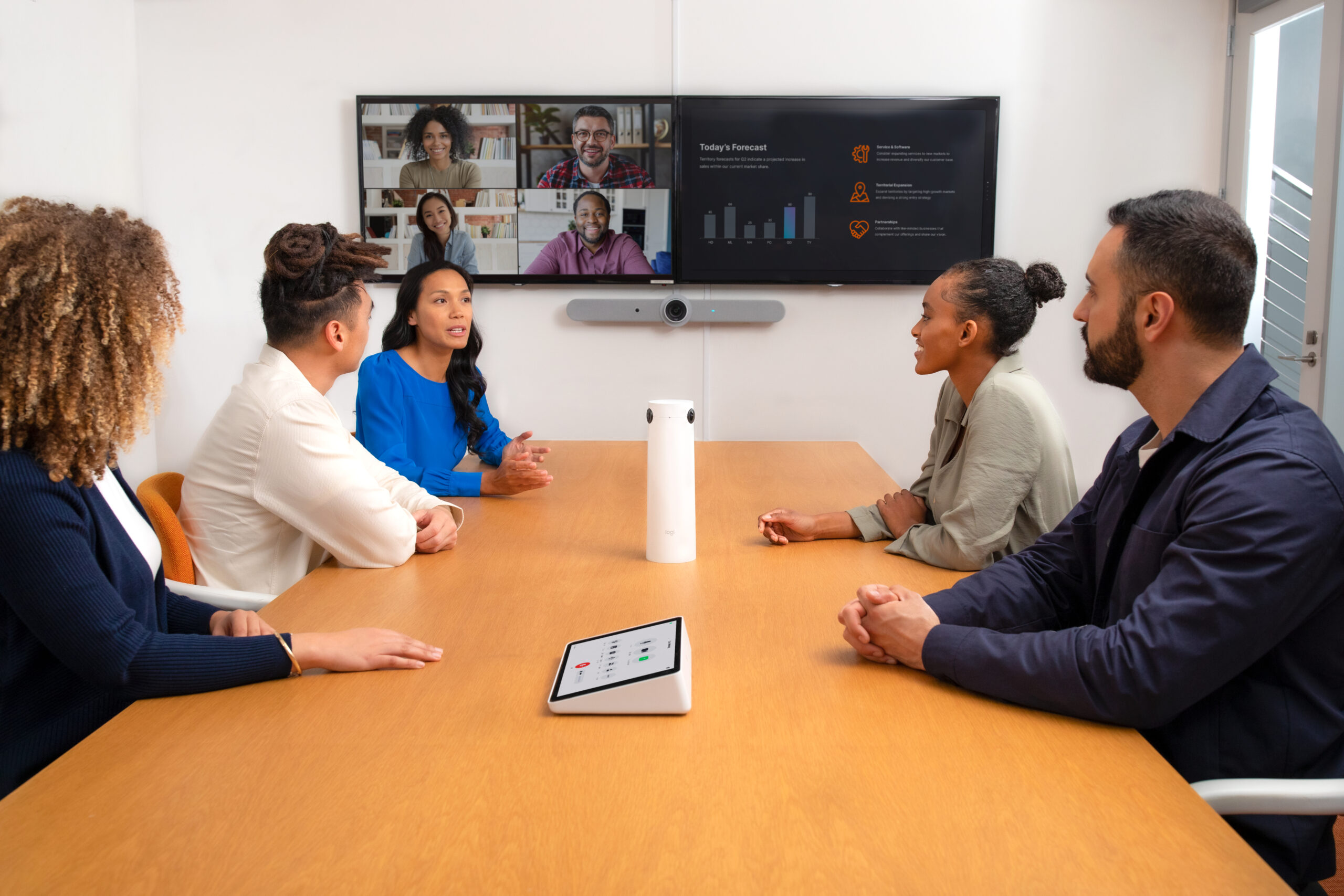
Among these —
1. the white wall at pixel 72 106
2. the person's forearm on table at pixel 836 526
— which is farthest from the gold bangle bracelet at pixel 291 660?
the white wall at pixel 72 106

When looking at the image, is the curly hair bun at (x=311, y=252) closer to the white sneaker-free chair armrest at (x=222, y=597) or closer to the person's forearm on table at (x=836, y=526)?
the white sneaker-free chair armrest at (x=222, y=597)

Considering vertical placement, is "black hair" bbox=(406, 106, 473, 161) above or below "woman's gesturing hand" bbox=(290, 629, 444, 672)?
above

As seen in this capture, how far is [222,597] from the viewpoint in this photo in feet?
5.50

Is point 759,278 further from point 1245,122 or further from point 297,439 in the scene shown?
point 297,439

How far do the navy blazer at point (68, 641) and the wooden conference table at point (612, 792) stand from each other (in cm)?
4

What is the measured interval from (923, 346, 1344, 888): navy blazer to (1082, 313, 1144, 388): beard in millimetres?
117

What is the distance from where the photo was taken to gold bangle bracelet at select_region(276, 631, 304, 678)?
116 centimetres

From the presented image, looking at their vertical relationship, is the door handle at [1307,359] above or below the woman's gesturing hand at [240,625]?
above

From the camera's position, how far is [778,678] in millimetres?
1164

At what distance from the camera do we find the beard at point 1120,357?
125 centimetres

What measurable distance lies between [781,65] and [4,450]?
324cm

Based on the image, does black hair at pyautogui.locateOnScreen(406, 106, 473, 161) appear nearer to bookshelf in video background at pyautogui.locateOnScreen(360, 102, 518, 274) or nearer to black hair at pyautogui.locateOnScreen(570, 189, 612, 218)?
bookshelf in video background at pyautogui.locateOnScreen(360, 102, 518, 274)

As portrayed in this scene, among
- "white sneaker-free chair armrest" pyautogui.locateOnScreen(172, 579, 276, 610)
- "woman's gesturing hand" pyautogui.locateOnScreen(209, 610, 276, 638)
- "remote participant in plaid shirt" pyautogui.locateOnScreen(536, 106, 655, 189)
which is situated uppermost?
"remote participant in plaid shirt" pyautogui.locateOnScreen(536, 106, 655, 189)

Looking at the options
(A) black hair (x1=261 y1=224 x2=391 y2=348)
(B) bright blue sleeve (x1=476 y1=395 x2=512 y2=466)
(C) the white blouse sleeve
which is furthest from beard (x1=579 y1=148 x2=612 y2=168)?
(C) the white blouse sleeve
